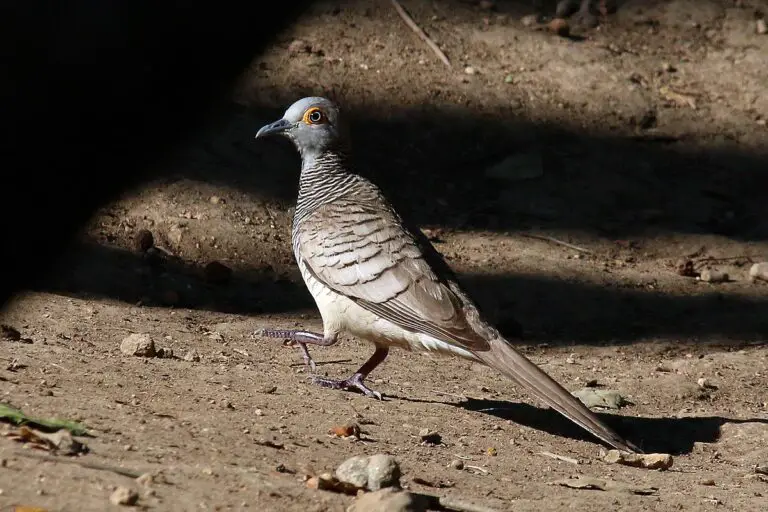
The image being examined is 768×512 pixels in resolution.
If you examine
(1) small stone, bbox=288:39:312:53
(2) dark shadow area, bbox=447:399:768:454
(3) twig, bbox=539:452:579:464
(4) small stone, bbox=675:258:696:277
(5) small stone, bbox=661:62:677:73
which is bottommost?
(2) dark shadow area, bbox=447:399:768:454

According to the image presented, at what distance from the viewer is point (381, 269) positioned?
5.85 meters

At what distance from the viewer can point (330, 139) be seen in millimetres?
6887

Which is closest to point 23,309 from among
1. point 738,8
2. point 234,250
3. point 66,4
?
point 234,250

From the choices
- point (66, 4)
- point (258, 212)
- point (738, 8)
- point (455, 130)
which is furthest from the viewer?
point (738, 8)

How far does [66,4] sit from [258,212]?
6644 mm

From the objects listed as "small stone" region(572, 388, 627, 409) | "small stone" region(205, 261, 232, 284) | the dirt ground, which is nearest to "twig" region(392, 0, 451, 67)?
the dirt ground

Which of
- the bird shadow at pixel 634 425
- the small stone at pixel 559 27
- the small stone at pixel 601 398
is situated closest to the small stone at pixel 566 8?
the small stone at pixel 559 27

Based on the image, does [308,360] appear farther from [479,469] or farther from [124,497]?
[124,497]

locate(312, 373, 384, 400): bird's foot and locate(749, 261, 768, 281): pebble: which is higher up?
locate(312, 373, 384, 400): bird's foot

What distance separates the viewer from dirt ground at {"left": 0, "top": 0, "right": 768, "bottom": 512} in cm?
441

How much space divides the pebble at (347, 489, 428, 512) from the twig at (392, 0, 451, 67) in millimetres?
7903

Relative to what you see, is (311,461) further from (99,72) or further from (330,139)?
(330,139)

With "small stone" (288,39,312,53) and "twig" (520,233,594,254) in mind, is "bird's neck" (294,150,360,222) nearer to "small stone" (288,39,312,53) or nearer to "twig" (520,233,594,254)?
"twig" (520,233,594,254)

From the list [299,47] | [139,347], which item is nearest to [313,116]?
[139,347]
